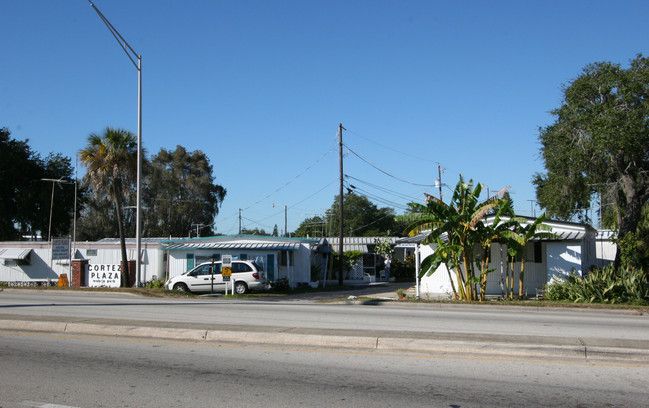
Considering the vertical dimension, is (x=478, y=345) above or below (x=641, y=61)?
below

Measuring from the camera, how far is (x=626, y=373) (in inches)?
311

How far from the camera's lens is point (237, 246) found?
30922mm

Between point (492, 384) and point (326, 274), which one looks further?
point (326, 274)

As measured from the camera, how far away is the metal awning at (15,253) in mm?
34969

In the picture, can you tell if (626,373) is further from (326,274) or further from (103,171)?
(326,274)

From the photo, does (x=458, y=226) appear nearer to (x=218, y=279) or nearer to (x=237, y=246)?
(x=218, y=279)

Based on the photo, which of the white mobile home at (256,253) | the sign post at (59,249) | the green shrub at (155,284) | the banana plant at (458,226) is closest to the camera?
the banana plant at (458,226)

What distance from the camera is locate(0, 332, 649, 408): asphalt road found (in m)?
6.63

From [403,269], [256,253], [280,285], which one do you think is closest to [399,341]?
[280,285]

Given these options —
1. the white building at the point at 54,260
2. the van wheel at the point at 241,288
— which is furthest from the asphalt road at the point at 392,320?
the white building at the point at 54,260

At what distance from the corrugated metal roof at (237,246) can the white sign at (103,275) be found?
3855mm

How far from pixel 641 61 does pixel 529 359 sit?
21297 millimetres

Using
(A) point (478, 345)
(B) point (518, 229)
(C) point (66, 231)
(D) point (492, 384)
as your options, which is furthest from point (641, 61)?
(C) point (66, 231)

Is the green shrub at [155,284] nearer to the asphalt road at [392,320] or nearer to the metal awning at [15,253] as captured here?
the metal awning at [15,253]
